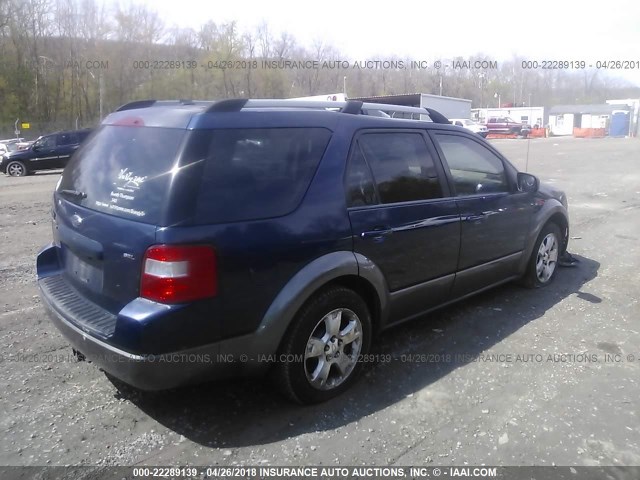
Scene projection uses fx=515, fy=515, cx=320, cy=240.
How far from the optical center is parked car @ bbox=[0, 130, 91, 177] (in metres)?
19.4

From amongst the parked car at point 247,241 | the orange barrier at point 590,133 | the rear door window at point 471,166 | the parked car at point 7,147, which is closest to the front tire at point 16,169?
the parked car at point 7,147

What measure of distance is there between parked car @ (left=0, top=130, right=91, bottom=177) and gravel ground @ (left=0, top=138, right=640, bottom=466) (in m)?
16.9

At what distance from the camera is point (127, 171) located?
2.91m

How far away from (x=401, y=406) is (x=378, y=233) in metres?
1.11

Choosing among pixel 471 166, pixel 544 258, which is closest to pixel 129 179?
pixel 471 166

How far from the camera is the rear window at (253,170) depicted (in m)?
2.70

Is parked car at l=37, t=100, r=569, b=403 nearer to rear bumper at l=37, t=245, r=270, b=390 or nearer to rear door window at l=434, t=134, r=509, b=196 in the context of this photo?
rear bumper at l=37, t=245, r=270, b=390

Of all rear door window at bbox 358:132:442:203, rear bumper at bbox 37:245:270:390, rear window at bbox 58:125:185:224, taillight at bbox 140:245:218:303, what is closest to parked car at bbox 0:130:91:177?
rear window at bbox 58:125:185:224

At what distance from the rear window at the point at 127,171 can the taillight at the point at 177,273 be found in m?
0.20

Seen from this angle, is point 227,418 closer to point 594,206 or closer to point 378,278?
point 378,278

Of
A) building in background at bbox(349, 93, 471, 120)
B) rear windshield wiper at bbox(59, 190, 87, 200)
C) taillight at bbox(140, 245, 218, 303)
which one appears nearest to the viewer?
taillight at bbox(140, 245, 218, 303)

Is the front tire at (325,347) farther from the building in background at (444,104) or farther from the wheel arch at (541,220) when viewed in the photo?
the building in background at (444,104)

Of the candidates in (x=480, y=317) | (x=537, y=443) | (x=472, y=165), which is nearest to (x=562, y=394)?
(x=537, y=443)

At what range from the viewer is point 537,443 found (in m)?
2.90
